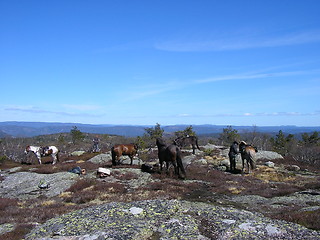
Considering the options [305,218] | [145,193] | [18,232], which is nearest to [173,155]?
Result: [145,193]

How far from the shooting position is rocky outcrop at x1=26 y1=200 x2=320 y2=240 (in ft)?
25.5

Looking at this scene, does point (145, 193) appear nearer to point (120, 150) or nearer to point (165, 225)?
point (165, 225)

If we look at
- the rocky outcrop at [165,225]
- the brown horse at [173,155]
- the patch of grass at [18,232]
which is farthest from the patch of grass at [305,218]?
the brown horse at [173,155]

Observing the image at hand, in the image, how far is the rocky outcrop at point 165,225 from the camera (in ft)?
25.5

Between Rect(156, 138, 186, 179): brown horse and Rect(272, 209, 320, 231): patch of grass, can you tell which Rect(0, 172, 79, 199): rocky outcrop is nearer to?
Rect(156, 138, 186, 179): brown horse

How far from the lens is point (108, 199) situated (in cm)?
1425

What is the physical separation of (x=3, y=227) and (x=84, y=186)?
296 inches

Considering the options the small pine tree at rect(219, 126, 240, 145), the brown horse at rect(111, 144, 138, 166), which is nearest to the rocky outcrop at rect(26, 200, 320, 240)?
the brown horse at rect(111, 144, 138, 166)

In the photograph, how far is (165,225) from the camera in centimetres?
842

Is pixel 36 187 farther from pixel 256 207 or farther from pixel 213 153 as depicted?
pixel 213 153

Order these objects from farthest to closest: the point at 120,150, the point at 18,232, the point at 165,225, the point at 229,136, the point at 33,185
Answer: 1. the point at 229,136
2. the point at 120,150
3. the point at 33,185
4. the point at 18,232
5. the point at 165,225

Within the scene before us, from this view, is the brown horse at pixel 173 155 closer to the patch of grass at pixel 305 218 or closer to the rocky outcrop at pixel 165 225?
the rocky outcrop at pixel 165 225

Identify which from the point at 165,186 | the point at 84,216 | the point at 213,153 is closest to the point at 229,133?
the point at 213,153

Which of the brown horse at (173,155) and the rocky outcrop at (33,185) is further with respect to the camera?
the brown horse at (173,155)
